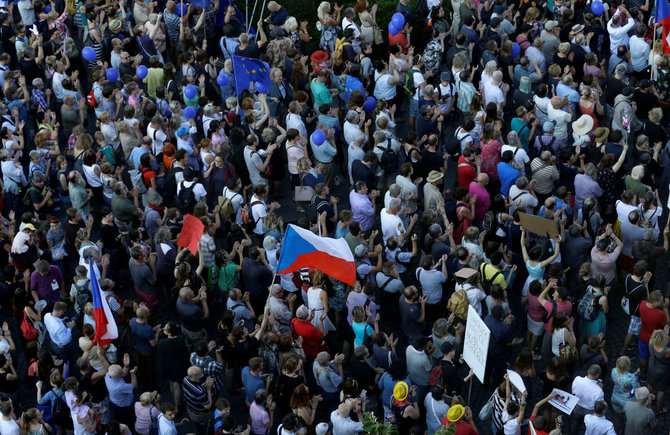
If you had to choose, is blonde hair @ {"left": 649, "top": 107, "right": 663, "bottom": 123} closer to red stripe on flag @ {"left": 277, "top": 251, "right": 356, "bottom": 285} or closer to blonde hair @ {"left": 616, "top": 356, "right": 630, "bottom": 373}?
blonde hair @ {"left": 616, "top": 356, "right": 630, "bottom": 373}

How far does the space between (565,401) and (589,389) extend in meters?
0.42

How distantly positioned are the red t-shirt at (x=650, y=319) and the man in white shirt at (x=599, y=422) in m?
2.03

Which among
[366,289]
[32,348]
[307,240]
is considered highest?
[307,240]

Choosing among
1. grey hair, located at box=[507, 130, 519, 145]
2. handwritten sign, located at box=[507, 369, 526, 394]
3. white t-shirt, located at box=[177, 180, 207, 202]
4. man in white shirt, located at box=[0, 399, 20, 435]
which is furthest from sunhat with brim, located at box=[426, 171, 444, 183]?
man in white shirt, located at box=[0, 399, 20, 435]

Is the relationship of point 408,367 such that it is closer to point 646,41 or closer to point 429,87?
point 429,87

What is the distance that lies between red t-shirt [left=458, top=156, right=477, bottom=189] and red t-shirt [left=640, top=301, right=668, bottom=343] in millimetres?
3770

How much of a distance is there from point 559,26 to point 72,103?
10054 mm

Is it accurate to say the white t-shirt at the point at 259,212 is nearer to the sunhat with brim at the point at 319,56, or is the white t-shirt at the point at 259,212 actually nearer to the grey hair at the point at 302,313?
the grey hair at the point at 302,313

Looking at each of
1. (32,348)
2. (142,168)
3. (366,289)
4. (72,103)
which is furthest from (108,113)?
(366,289)

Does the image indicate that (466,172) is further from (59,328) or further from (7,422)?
(7,422)

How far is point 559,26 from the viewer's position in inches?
894

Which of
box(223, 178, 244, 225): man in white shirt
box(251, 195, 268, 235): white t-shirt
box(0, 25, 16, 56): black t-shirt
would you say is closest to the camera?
box(251, 195, 268, 235): white t-shirt

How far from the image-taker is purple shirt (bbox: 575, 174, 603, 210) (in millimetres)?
17344

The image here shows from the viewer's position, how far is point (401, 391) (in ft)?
45.8
